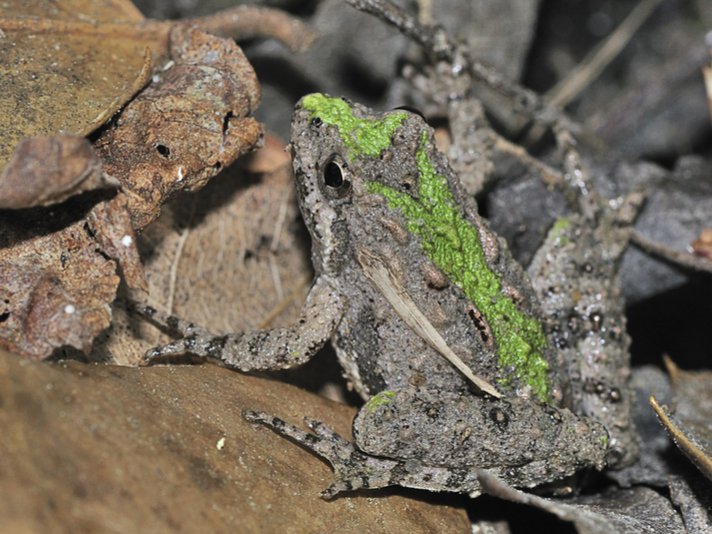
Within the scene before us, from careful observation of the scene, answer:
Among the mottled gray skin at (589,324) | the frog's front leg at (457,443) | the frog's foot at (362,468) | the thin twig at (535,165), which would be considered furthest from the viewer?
the thin twig at (535,165)

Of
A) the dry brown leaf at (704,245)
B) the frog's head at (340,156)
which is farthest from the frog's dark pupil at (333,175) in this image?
the dry brown leaf at (704,245)

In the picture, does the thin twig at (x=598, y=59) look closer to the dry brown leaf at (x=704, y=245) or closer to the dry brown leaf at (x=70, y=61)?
the dry brown leaf at (x=704, y=245)

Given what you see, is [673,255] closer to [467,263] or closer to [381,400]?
[467,263]

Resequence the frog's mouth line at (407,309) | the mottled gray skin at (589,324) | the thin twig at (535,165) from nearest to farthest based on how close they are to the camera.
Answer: the frog's mouth line at (407,309) < the mottled gray skin at (589,324) < the thin twig at (535,165)

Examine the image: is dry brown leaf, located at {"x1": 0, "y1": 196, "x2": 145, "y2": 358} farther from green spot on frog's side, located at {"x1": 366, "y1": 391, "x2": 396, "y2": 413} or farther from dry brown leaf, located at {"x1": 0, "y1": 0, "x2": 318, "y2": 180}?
green spot on frog's side, located at {"x1": 366, "y1": 391, "x2": 396, "y2": 413}

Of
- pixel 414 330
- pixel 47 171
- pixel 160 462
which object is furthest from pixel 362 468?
pixel 47 171

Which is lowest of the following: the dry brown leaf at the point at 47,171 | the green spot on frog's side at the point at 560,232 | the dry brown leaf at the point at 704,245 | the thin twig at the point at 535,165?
the dry brown leaf at the point at 47,171
